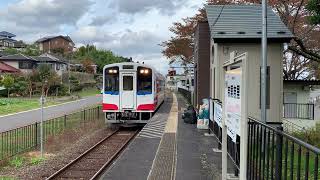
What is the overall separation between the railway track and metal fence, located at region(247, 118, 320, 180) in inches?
210

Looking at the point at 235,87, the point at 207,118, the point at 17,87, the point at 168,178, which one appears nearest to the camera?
the point at 235,87

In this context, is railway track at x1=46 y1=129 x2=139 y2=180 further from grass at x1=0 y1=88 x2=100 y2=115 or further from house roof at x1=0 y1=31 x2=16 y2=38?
house roof at x1=0 y1=31 x2=16 y2=38

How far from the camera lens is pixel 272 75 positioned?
1612 centimetres

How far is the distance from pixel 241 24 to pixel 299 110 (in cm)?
863

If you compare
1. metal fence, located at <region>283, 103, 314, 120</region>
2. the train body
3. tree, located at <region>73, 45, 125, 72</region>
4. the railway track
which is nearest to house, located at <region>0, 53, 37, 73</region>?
tree, located at <region>73, 45, 125, 72</region>

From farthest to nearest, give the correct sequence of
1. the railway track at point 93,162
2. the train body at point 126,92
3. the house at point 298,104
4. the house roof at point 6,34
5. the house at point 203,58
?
the house roof at point 6,34
the house at point 298,104
the train body at point 126,92
the house at point 203,58
the railway track at point 93,162

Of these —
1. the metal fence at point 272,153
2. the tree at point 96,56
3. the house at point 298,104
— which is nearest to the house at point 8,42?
the tree at point 96,56

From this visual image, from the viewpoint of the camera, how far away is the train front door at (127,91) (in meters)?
21.6

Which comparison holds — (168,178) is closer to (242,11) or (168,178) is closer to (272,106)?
(272,106)

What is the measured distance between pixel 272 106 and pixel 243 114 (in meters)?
10.9

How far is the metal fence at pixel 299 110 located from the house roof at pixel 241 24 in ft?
23.2

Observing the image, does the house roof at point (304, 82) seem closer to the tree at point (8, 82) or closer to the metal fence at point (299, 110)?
the metal fence at point (299, 110)

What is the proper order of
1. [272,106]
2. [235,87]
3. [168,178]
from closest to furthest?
[235,87] → [168,178] → [272,106]

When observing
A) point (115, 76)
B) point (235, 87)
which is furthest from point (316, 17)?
point (115, 76)
